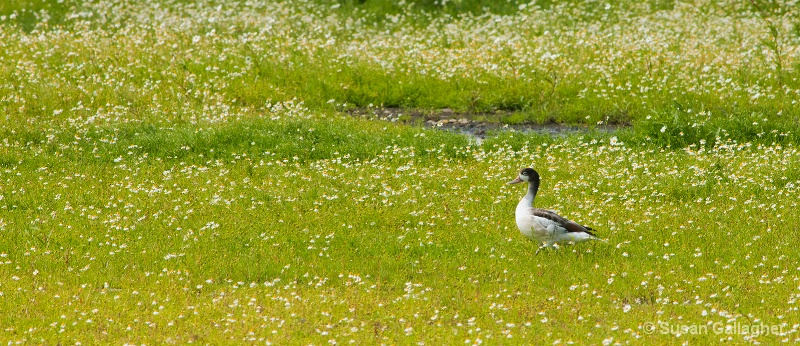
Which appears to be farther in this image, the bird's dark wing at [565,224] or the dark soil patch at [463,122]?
the dark soil patch at [463,122]

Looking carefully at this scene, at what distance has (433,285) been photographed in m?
11.0

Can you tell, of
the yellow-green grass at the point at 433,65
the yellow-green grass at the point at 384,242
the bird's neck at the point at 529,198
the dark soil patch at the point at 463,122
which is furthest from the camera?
the yellow-green grass at the point at 433,65

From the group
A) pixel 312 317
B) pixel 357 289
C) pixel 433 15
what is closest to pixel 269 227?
pixel 357 289

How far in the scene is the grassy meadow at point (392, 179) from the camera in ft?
33.0

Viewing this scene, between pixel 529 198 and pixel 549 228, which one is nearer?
pixel 549 228

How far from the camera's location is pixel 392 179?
15.2 meters

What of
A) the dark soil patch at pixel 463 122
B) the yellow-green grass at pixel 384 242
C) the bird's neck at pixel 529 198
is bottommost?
the dark soil patch at pixel 463 122

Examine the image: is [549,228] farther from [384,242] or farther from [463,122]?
[463,122]

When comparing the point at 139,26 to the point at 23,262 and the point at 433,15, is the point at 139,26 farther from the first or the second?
the point at 23,262

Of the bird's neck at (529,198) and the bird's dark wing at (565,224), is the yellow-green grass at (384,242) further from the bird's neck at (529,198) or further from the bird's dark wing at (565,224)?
the bird's neck at (529,198)

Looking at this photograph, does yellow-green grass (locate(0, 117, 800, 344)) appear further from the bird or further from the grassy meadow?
the bird

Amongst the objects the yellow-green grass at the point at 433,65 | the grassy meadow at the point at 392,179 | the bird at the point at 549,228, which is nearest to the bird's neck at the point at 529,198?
the bird at the point at 549,228

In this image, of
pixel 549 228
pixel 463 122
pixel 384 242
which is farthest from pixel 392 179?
pixel 463 122

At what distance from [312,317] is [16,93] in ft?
40.7
